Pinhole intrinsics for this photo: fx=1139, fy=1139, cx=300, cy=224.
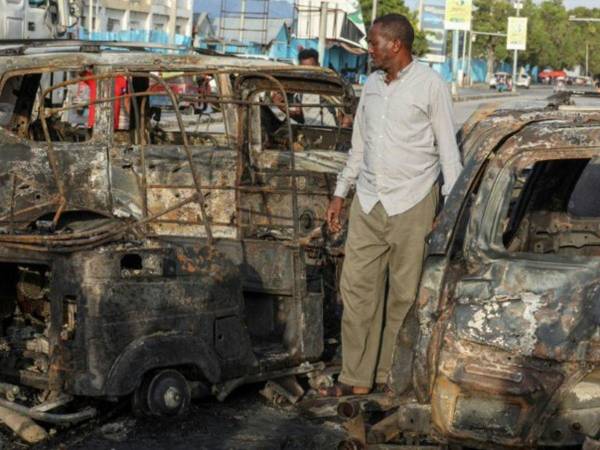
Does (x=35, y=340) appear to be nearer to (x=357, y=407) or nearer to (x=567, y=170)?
(x=357, y=407)

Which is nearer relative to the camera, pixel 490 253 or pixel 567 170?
pixel 490 253

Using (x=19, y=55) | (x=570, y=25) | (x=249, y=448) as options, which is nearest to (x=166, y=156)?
(x=19, y=55)

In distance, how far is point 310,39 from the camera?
47.2 meters

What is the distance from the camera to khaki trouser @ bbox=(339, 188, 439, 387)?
5.43m

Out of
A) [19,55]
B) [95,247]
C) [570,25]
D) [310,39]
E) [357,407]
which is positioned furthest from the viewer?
[570,25]

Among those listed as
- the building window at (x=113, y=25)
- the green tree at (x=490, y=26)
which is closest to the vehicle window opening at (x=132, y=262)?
the building window at (x=113, y=25)

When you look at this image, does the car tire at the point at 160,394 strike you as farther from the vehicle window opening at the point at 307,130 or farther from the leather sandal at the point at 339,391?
the vehicle window opening at the point at 307,130

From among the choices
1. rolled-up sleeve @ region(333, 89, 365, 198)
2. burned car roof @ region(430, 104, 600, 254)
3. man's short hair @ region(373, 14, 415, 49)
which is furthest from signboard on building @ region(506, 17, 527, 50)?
burned car roof @ region(430, 104, 600, 254)

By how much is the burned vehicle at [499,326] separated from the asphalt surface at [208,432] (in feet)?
3.15

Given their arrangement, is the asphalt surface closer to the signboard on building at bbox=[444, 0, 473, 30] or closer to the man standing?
the man standing

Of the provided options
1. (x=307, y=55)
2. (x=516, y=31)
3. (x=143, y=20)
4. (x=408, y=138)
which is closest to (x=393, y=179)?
(x=408, y=138)

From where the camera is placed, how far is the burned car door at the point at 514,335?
4.30 metres

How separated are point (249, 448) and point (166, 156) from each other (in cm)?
267

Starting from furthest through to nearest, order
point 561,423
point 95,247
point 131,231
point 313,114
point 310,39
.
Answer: point 310,39
point 313,114
point 131,231
point 95,247
point 561,423
